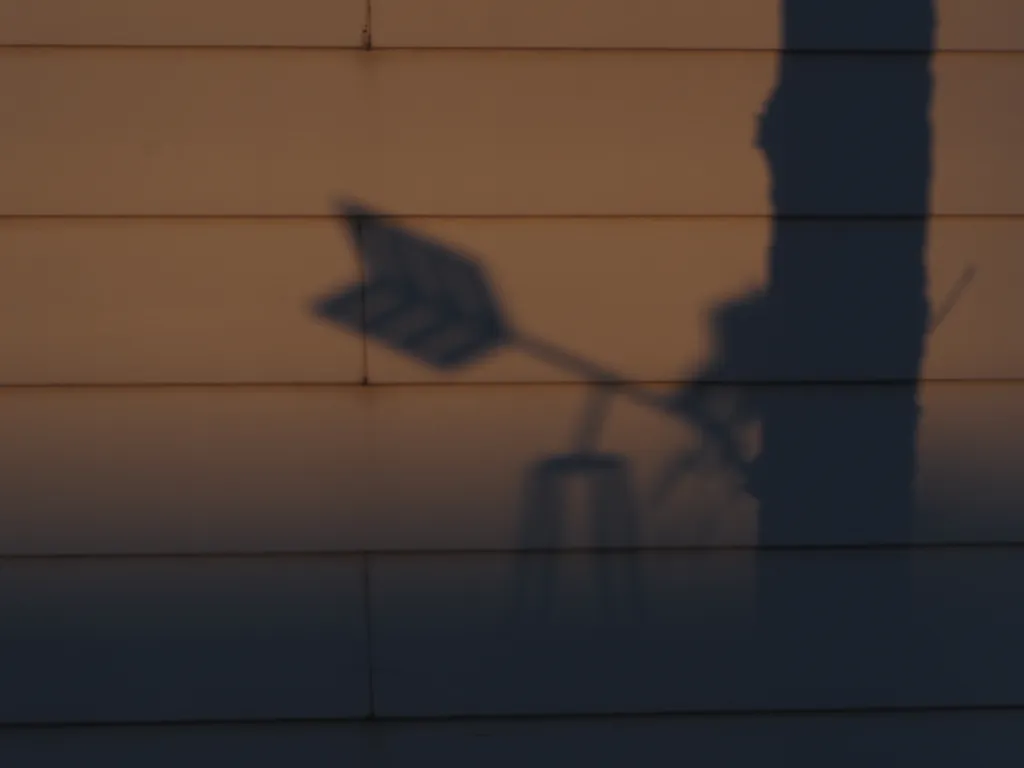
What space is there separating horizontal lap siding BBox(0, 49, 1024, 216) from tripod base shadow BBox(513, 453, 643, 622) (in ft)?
1.83

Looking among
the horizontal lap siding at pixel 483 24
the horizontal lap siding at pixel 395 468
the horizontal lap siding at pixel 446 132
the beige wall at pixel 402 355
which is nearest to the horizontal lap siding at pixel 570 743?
the beige wall at pixel 402 355

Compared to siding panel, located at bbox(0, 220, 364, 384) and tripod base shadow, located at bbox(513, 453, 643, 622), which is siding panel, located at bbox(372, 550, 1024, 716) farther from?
siding panel, located at bbox(0, 220, 364, 384)

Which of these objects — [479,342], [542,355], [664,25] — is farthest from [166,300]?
[664,25]

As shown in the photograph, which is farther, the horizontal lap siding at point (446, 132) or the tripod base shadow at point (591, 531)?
the tripod base shadow at point (591, 531)

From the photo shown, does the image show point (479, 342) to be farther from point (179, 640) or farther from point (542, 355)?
point (179, 640)

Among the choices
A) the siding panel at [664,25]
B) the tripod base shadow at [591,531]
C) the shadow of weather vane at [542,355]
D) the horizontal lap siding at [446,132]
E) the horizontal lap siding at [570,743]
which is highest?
the siding panel at [664,25]

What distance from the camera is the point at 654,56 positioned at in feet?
8.59

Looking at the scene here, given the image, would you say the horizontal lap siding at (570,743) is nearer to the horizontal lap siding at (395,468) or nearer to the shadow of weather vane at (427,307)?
Result: the horizontal lap siding at (395,468)

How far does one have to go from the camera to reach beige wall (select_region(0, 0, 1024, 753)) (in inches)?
102

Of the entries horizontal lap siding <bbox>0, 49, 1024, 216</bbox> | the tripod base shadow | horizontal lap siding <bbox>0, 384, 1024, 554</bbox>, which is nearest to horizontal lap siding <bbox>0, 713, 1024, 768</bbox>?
the tripod base shadow

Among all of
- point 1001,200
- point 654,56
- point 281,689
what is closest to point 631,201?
point 654,56

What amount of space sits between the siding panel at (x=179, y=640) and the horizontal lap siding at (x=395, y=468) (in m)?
0.07

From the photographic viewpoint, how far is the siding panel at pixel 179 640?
2.67 m

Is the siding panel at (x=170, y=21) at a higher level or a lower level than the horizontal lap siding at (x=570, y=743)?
higher
